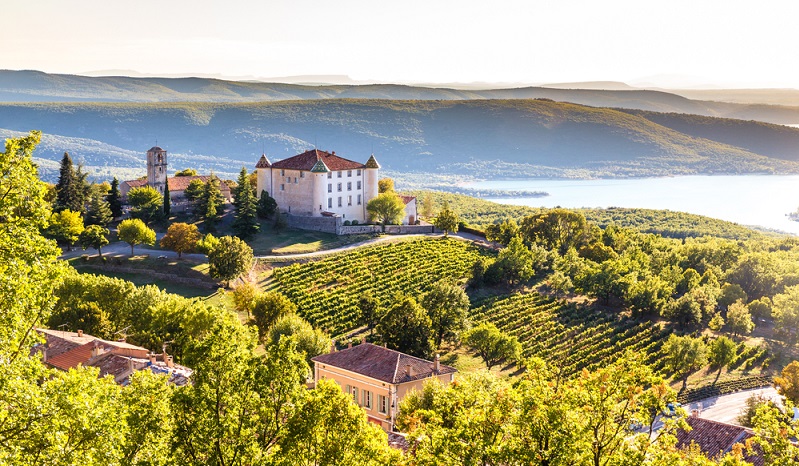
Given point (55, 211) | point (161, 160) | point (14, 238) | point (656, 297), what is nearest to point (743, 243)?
point (656, 297)

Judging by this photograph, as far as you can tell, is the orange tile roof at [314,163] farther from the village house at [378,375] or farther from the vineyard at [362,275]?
the village house at [378,375]

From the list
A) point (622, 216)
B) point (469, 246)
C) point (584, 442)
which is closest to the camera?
point (584, 442)

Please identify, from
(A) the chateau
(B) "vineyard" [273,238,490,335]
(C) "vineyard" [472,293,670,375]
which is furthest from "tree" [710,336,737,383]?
(A) the chateau

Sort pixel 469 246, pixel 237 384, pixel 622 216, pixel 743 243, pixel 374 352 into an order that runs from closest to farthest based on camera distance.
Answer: pixel 237 384
pixel 374 352
pixel 469 246
pixel 743 243
pixel 622 216

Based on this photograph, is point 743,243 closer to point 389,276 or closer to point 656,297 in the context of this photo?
point 656,297

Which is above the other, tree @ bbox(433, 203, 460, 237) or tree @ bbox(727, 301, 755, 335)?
tree @ bbox(433, 203, 460, 237)

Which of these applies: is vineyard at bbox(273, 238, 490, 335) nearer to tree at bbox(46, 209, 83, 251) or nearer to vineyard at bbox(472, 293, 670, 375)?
vineyard at bbox(472, 293, 670, 375)
